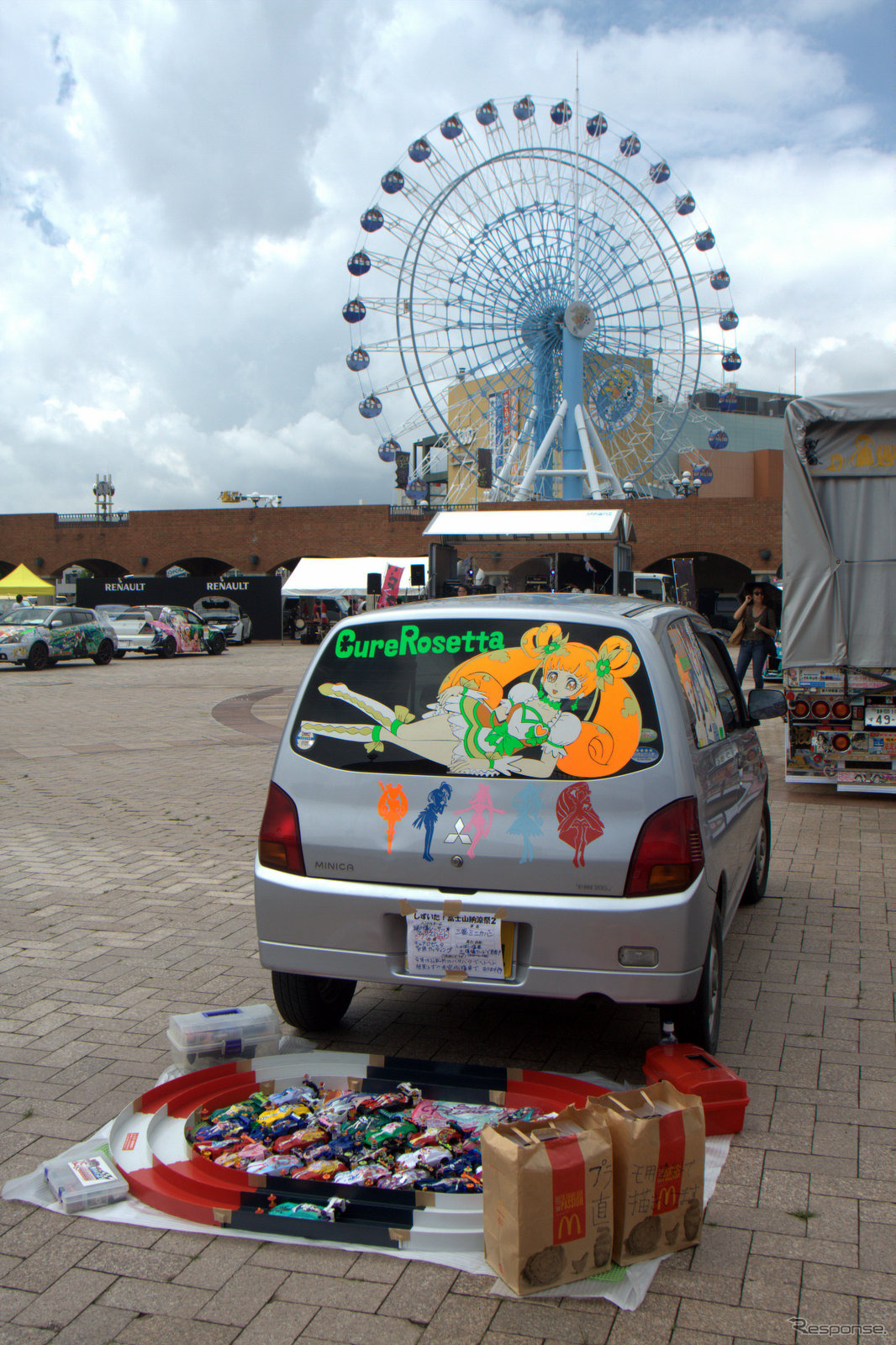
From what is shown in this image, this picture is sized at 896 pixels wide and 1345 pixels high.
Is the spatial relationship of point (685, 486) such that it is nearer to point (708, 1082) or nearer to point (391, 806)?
point (391, 806)

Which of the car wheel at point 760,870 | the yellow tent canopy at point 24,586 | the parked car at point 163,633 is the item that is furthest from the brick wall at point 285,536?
the car wheel at point 760,870

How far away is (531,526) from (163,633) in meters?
17.8

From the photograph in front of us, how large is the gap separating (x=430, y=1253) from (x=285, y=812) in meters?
1.58

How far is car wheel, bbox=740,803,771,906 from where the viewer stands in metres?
6.06

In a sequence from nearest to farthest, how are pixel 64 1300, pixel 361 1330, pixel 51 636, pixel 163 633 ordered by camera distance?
pixel 361 1330
pixel 64 1300
pixel 51 636
pixel 163 633

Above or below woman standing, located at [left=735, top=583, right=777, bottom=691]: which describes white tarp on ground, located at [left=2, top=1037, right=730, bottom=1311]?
below

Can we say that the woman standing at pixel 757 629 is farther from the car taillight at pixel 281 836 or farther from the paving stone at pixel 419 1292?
the paving stone at pixel 419 1292

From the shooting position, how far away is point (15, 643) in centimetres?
2703

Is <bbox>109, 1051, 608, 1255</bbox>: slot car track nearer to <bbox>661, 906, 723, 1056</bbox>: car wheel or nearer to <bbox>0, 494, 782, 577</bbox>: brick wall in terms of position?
<bbox>661, 906, 723, 1056</bbox>: car wheel

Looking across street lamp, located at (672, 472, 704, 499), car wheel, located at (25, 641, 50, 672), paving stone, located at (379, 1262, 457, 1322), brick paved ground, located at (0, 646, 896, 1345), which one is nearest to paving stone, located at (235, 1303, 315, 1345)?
brick paved ground, located at (0, 646, 896, 1345)

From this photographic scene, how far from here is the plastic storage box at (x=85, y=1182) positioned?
3020 mm

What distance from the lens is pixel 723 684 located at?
17.4ft

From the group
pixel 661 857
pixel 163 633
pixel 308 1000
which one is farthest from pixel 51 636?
pixel 661 857

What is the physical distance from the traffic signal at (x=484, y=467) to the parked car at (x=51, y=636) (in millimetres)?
20151
